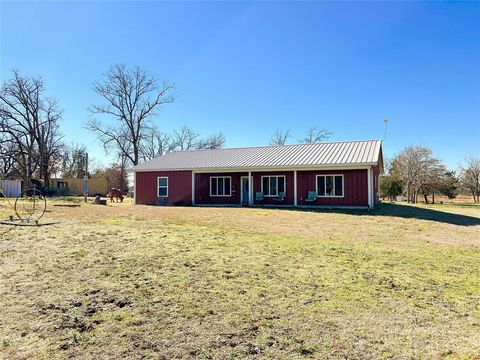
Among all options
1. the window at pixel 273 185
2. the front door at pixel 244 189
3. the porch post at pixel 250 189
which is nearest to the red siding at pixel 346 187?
the window at pixel 273 185

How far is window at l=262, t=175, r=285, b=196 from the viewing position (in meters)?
19.3

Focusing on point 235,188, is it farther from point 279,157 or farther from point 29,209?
point 29,209

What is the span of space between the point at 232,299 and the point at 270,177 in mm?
15876

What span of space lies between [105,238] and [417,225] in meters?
10.2

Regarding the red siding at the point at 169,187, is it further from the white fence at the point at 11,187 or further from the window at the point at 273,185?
the white fence at the point at 11,187

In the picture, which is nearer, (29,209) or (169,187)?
(29,209)

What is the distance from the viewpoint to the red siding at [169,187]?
21.2m

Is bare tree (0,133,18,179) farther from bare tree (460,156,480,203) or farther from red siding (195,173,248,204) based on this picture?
bare tree (460,156,480,203)

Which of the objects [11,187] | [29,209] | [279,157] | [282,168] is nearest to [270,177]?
[282,168]

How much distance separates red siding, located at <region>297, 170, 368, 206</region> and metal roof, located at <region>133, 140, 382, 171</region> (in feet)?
2.53

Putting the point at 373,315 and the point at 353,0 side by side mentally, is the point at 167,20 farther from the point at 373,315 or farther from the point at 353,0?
the point at 373,315

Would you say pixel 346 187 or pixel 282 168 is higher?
pixel 282 168

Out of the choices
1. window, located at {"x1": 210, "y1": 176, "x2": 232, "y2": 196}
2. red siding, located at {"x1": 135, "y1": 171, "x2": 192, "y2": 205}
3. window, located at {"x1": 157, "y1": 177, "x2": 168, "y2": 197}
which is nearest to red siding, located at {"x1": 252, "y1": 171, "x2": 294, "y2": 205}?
window, located at {"x1": 210, "y1": 176, "x2": 232, "y2": 196}

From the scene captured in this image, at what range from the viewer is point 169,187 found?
71.1ft
